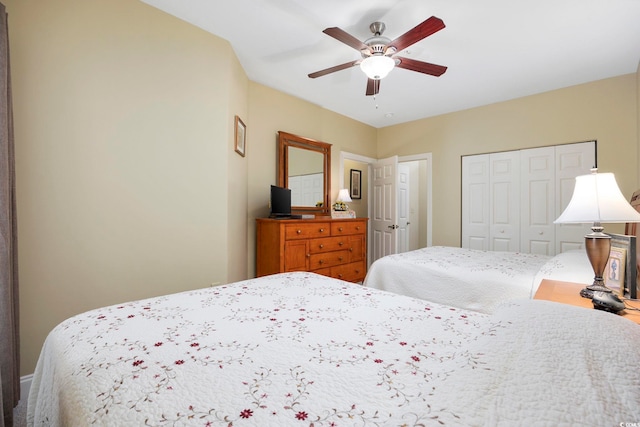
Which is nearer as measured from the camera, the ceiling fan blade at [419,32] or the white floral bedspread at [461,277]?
the ceiling fan blade at [419,32]

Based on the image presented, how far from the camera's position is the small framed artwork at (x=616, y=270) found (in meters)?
1.33

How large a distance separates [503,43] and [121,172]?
330 centimetres

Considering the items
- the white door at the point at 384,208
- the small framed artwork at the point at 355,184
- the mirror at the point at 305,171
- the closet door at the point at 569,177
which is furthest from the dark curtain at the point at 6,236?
the closet door at the point at 569,177

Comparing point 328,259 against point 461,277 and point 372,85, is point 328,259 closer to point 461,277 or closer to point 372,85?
point 461,277

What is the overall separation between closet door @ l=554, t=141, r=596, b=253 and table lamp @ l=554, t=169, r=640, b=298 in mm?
2577

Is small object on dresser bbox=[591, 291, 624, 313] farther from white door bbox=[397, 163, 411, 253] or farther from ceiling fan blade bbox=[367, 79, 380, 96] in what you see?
white door bbox=[397, 163, 411, 253]

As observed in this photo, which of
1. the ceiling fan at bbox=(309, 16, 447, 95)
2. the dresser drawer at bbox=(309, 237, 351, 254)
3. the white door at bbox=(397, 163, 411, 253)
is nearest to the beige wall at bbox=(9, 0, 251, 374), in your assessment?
the dresser drawer at bbox=(309, 237, 351, 254)

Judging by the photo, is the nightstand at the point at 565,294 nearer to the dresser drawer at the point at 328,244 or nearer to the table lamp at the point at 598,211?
the table lamp at the point at 598,211

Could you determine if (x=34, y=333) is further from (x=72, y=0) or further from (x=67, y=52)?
(x=72, y=0)

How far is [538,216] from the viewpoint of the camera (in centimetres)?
360

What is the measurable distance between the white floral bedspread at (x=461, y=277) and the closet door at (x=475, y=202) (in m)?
1.18

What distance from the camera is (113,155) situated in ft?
6.38

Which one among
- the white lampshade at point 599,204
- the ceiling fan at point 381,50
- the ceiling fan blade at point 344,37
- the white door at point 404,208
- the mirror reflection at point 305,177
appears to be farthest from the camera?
the white door at point 404,208

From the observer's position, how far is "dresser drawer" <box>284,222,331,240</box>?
9.98 ft
